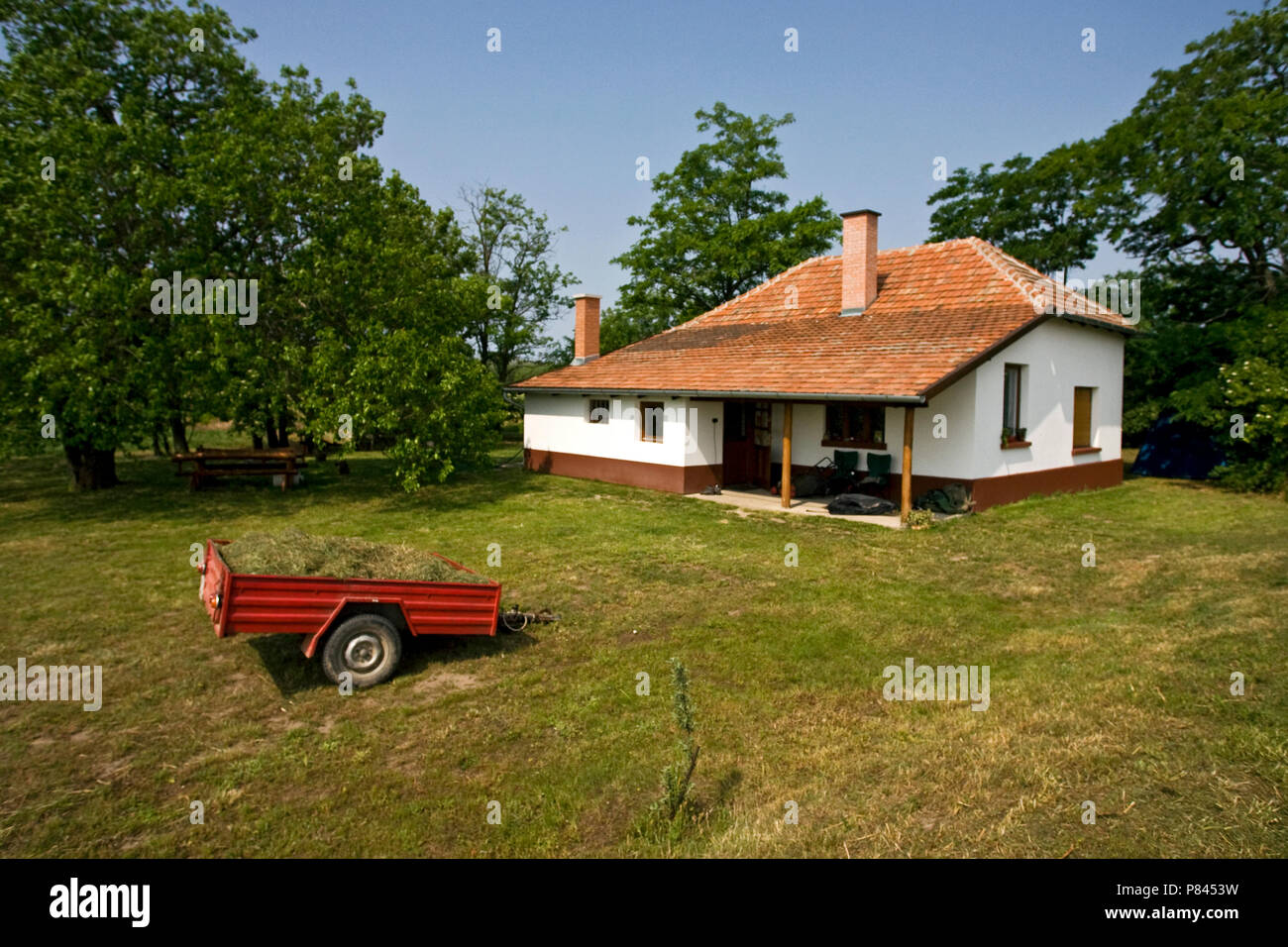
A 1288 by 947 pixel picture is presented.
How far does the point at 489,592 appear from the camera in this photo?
7273 millimetres

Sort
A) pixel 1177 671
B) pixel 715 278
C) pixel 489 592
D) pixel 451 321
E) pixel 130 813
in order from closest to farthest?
pixel 130 813
pixel 1177 671
pixel 489 592
pixel 451 321
pixel 715 278

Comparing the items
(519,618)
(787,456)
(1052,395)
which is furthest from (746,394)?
(519,618)

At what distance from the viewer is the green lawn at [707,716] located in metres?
4.34

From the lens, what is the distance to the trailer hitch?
805 cm

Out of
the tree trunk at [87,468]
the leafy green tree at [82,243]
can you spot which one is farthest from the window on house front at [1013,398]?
the tree trunk at [87,468]

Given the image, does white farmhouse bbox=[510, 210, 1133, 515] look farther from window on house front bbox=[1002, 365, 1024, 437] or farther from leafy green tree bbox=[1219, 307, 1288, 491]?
leafy green tree bbox=[1219, 307, 1288, 491]

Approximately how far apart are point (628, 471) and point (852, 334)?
6.96 meters

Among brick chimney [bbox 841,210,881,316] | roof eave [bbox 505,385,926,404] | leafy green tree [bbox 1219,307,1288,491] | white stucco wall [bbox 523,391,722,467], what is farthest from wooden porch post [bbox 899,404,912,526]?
leafy green tree [bbox 1219,307,1288,491]

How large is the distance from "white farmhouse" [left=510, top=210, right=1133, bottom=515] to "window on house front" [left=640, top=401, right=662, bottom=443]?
1.7 inches

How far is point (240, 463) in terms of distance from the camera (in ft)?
63.6

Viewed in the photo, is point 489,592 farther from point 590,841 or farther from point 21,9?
point 21,9

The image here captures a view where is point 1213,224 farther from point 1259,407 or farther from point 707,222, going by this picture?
point 707,222

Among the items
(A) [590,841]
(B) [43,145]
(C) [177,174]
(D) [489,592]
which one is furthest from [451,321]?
(A) [590,841]

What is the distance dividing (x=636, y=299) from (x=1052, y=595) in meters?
29.9
